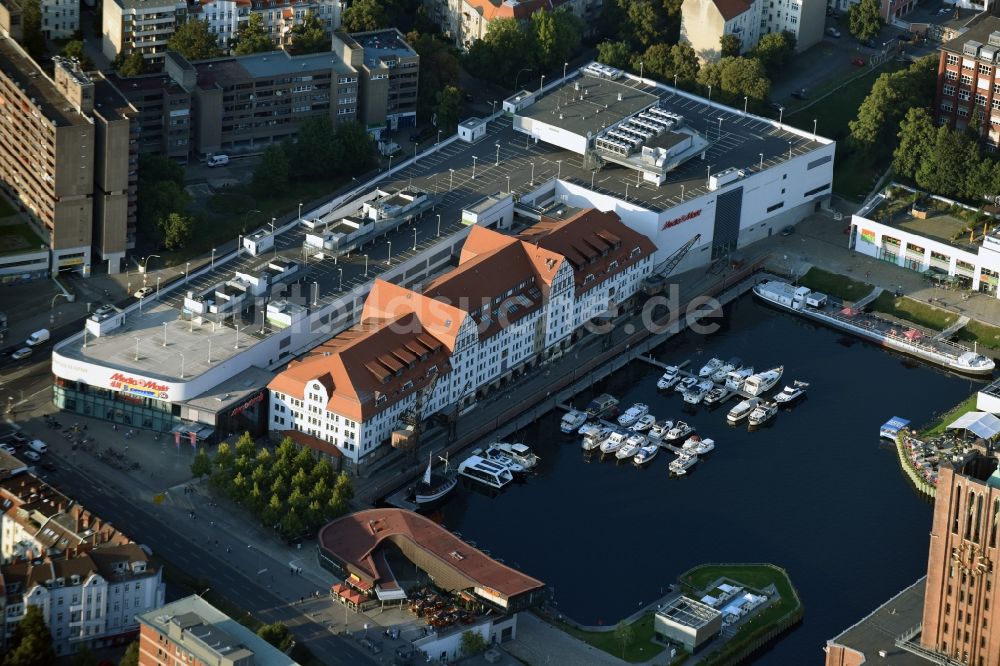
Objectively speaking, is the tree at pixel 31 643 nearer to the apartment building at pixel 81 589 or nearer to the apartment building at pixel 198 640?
the apartment building at pixel 81 589

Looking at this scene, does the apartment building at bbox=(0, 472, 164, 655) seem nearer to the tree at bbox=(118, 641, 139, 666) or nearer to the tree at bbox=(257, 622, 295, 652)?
the tree at bbox=(118, 641, 139, 666)

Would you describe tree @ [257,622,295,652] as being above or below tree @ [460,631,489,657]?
above

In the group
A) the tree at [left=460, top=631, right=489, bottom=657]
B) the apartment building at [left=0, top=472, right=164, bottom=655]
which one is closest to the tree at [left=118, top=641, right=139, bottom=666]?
the apartment building at [left=0, top=472, right=164, bottom=655]

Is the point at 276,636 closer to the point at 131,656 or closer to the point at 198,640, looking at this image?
the point at 198,640

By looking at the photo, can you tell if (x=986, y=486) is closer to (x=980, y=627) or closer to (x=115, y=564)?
(x=980, y=627)

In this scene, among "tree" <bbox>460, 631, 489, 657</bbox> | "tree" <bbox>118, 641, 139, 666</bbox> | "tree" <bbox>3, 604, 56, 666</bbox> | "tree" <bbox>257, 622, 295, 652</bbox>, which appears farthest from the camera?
"tree" <bbox>460, 631, 489, 657</bbox>

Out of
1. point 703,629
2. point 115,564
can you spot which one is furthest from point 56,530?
point 703,629
